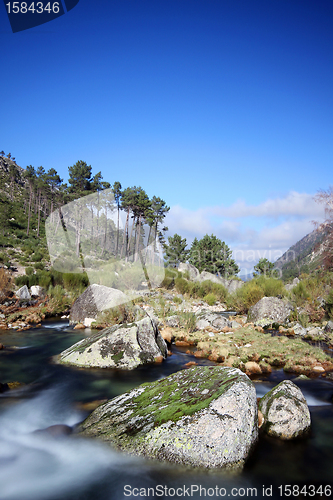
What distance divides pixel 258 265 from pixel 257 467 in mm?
36571

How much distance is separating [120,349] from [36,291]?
10168 mm

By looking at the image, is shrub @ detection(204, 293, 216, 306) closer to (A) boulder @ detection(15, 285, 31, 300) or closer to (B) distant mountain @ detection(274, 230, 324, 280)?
(B) distant mountain @ detection(274, 230, 324, 280)

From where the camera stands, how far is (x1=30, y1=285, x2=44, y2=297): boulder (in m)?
15.5

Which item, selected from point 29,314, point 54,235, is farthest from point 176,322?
point 54,235

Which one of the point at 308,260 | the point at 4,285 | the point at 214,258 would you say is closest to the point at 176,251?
the point at 214,258

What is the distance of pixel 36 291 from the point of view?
51.1ft

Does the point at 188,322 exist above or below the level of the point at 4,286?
below

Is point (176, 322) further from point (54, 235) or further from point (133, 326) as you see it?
point (54, 235)

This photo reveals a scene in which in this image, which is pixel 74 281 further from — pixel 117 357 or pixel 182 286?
pixel 117 357

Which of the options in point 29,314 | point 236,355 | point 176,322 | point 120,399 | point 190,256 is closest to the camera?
point 120,399

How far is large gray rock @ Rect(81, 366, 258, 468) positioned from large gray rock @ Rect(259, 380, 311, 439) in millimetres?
523

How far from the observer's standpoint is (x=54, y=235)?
134ft

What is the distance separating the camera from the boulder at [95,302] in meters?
11.2

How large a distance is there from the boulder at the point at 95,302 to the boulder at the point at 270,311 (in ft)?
18.4
